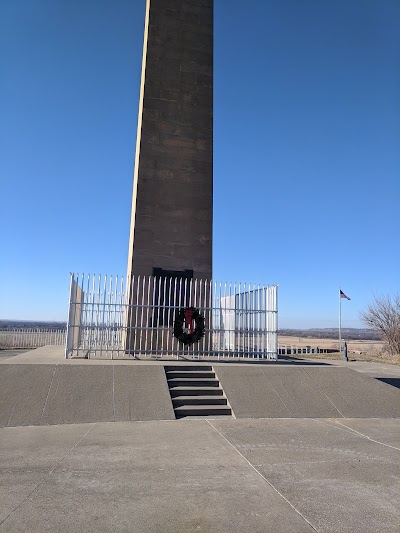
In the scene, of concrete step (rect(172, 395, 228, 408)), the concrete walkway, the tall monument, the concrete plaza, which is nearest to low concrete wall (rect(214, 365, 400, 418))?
the concrete plaza

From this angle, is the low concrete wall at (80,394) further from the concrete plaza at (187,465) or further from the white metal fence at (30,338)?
the white metal fence at (30,338)

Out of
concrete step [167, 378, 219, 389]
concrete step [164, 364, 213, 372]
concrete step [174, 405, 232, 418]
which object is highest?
concrete step [164, 364, 213, 372]

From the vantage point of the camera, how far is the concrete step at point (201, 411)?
341 inches

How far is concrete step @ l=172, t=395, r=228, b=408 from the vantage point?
29.8ft

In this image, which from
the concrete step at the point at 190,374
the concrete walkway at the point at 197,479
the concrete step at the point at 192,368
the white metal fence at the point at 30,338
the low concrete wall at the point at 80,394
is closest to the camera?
the concrete walkway at the point at 197,479

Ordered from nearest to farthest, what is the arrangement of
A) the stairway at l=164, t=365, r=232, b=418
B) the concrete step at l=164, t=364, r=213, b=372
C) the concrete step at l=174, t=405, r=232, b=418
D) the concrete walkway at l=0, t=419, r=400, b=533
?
1. the concrete walkway at l=0, t=419, r=400, b=533
2. the concrete step at l=174, t=405, r=232, b=418
3. the stairway at l=164, t=365, r=232, b=418
4. the concrete step at l=164, t=364, r=213, b=372

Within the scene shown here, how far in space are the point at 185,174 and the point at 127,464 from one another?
11.7m

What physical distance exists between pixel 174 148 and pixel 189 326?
6972mm

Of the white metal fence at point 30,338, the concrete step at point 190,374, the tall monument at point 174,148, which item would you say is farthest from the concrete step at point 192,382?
the white metal fence at point 30,338

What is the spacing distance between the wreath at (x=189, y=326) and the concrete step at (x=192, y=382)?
6.41 feet

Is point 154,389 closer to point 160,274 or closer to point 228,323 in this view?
point 228,323

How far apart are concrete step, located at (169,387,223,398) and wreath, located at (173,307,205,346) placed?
7.78ft

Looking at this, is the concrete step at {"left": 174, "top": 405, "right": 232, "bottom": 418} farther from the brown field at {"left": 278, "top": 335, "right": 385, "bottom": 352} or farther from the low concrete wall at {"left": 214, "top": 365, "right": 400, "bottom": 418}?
the brown field at {"left": 278, "top": 335, "right": 385, "bottom": 352}

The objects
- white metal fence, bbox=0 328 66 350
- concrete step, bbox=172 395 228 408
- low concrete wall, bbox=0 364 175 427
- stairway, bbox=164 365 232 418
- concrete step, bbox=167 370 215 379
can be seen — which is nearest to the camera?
low concrete wall, bbox=0 364 175 427
